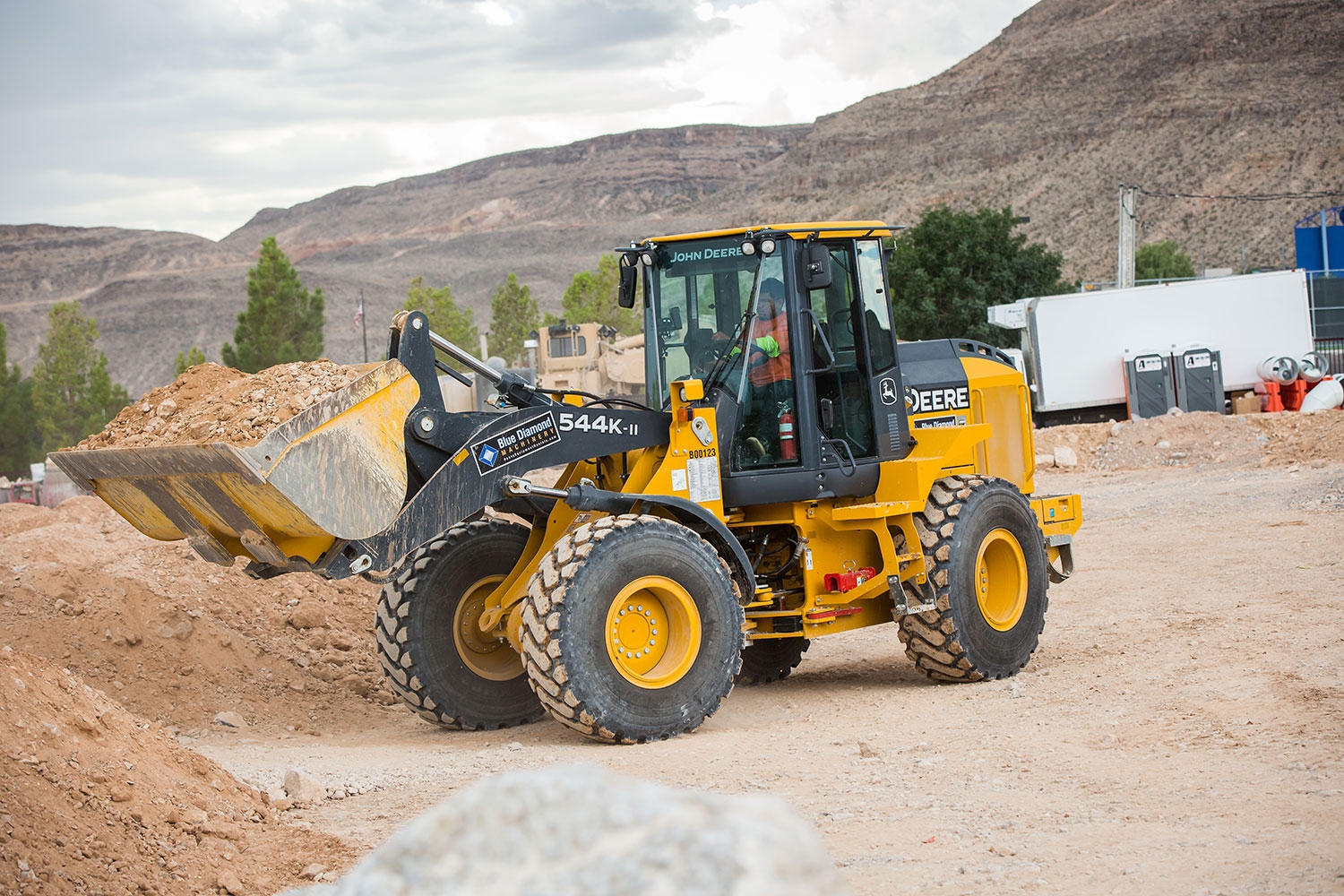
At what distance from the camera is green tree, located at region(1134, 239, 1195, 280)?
72.1 m

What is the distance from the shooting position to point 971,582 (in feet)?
28.7

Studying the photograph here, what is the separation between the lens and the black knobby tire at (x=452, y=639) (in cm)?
814

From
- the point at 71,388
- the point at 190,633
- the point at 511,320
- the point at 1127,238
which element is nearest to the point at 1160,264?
the point at 511,320

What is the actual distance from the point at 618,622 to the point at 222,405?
2407 mm

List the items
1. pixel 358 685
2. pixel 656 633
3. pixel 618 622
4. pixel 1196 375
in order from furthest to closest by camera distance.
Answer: pixel 1196 375, pixel 358 685, pixel 656 633, pixel 618 622

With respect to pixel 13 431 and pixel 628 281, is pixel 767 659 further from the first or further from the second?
pixel 13 431

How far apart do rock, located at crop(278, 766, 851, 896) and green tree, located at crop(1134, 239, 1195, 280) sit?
7392 cm

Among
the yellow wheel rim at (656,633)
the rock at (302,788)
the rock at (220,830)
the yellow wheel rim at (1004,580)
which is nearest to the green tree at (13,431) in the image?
the yellow wheel rim at (1004,580)

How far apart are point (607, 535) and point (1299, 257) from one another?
50691 mm

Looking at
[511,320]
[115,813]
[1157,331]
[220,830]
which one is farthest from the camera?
[511,320]

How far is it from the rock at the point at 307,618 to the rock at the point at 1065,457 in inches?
711

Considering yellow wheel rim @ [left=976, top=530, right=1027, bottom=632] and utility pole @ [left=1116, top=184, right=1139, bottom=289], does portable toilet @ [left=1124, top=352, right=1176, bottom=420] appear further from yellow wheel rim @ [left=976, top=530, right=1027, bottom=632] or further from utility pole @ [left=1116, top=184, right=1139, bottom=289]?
yellow wheel rim @ [left=976, top=530, right=1027, bottom=632]

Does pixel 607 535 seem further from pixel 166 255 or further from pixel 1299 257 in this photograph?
pixel 166 255

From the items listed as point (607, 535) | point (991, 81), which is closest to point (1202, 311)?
point (607, 535)
